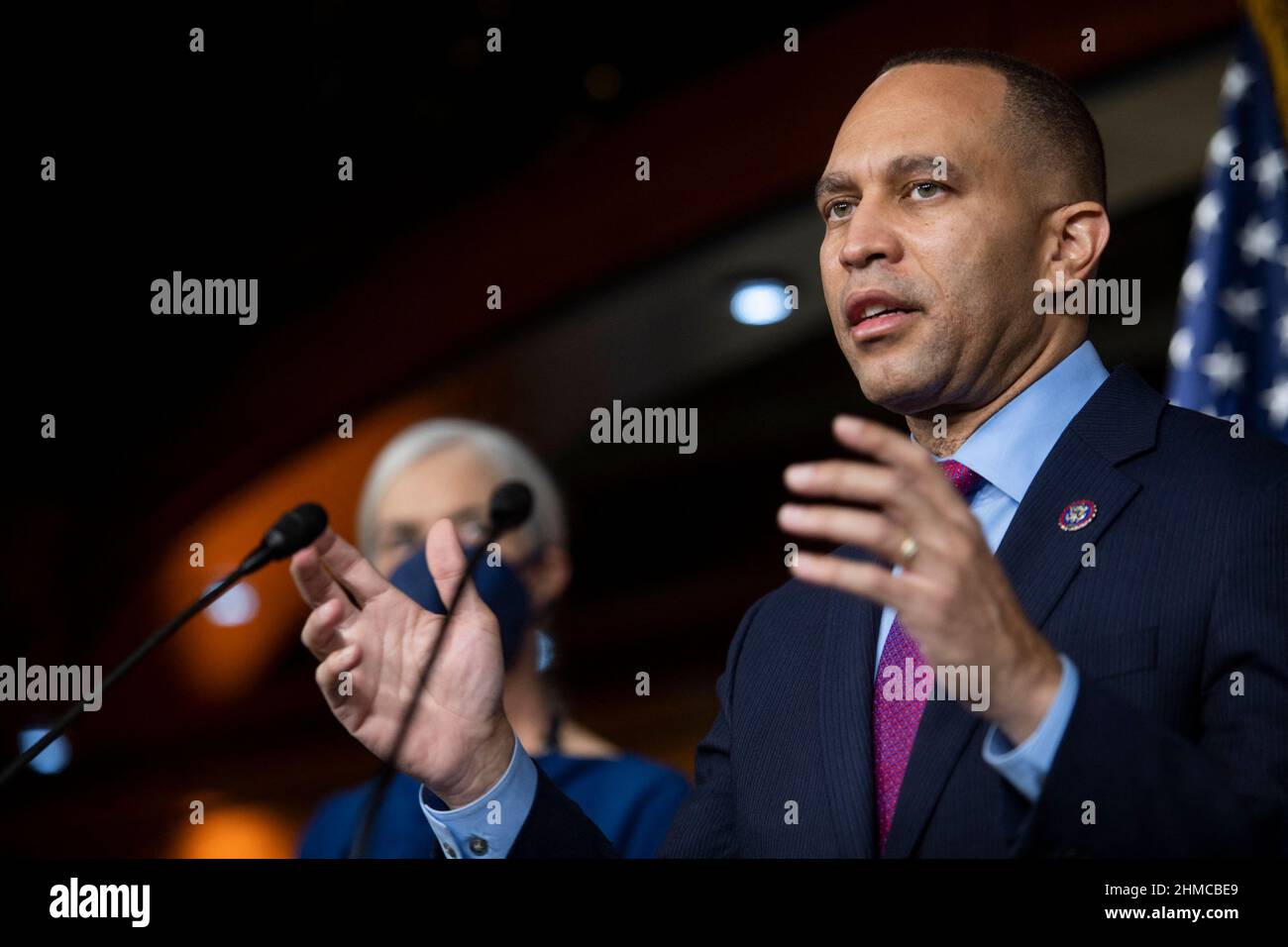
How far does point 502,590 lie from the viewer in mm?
2514

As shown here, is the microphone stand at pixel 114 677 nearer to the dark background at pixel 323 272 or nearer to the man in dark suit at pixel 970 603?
the man in dark suit at pixel 970 603

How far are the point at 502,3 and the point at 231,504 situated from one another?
2.11 meters

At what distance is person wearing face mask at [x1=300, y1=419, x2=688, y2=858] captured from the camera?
231cm

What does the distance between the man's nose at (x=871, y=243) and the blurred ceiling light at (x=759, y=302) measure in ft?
9.86

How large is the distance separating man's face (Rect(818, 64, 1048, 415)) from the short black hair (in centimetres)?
3

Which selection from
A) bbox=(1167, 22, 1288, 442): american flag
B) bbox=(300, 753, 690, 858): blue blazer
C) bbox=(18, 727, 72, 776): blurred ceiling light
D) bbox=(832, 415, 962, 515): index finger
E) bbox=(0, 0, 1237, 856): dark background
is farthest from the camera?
bbox=(18, 727, 72, 776): blurred ceiling light

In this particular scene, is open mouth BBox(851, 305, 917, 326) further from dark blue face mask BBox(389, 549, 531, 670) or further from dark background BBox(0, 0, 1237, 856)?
dark background BBox(0, 0, 1237, 856)

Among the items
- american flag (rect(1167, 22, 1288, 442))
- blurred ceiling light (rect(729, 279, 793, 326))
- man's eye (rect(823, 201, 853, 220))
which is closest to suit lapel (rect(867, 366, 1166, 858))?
man's eye (rect(823, 201, 853, 220))

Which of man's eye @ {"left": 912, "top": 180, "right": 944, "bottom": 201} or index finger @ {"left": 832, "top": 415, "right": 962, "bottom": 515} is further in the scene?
man's eye @ {"left": 912, "top": 180, "right": 944, "bottom": 201}

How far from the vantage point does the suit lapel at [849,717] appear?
49.0 inches
